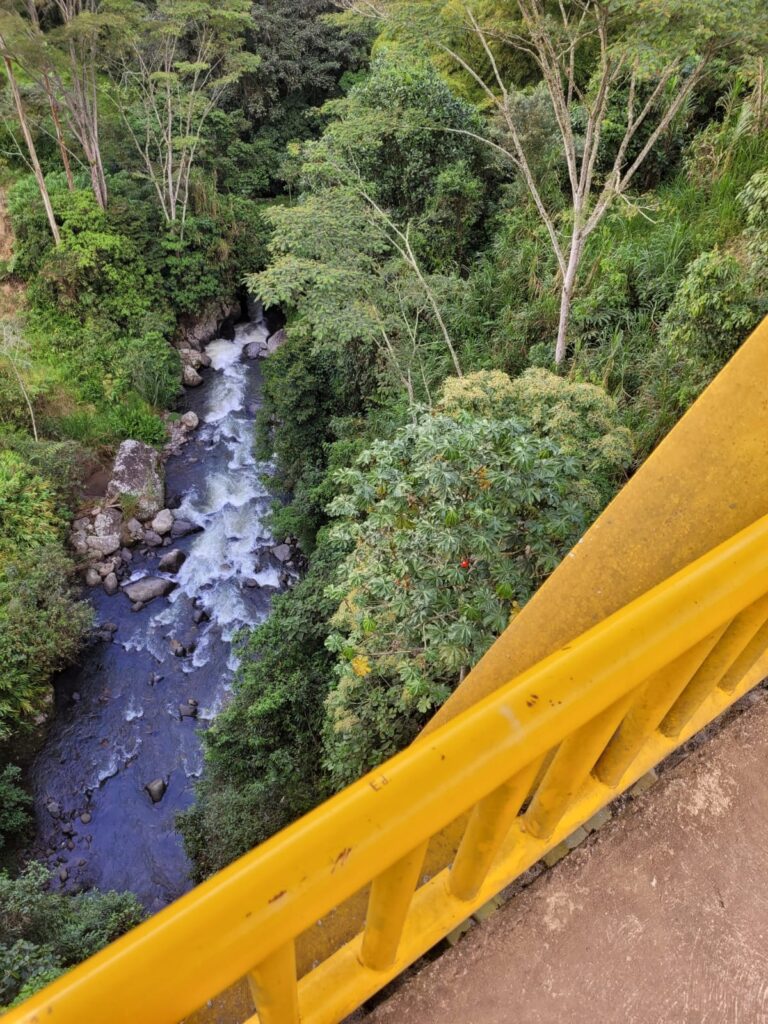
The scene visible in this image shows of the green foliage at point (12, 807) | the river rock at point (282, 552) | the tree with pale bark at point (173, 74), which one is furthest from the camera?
the tree with pale bark at point (173, 74)

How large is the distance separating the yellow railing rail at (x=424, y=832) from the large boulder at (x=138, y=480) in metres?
11.4

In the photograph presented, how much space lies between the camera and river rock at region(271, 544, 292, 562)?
10.9m

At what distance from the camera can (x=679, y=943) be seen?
134 centimetres

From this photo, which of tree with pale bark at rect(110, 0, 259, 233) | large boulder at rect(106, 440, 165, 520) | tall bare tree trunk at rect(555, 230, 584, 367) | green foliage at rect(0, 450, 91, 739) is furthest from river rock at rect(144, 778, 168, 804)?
tree with pale bark at rect(110, 0, 259, 233)

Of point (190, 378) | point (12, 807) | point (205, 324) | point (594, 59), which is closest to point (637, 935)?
point (12, 807)

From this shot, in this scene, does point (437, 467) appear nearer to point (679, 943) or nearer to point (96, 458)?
point (679, 943)

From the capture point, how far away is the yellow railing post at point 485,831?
36.3 inches

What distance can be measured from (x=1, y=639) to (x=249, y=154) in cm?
1577

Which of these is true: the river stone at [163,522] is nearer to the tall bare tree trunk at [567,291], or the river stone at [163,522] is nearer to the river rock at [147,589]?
the river rock at [147,589]

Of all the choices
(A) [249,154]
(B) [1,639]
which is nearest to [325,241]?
(B) [1,639]

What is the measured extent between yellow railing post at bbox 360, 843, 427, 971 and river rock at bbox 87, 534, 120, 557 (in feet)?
36.0

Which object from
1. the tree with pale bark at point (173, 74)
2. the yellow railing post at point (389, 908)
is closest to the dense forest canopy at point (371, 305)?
the tree with pale bark at point (173, 74)

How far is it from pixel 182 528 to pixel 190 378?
4803mm

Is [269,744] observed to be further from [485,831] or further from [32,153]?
[32,153]
